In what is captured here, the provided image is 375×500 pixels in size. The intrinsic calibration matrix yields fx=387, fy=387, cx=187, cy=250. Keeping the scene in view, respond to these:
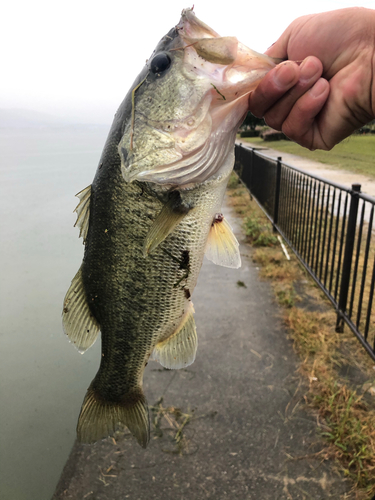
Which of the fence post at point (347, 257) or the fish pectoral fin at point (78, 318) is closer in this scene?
the fish pectoral fin at point (78, 318)

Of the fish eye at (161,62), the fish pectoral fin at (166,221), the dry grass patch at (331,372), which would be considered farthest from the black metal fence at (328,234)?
the fish eye at (161,62)

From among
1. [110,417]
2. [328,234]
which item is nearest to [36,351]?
[110,417]

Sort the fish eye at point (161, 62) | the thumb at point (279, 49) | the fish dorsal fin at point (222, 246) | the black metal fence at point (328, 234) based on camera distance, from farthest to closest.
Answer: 1. the black metal fence at point (328, 234)
2. the fish dorsal fin at point (222, 246)
3. the thumb at point (279, 49)
4. the fish eye at point (161, 62)

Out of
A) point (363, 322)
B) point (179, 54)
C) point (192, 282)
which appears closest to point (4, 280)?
point (192, 282)

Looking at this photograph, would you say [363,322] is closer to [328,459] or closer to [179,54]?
[328,459]

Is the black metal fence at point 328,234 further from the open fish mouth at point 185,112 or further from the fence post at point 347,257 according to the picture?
the open fish mouth at point 185,112

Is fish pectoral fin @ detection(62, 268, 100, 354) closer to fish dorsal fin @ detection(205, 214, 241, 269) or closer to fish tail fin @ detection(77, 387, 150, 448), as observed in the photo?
fish tail fin @ detection(77, 387, 150, 448)

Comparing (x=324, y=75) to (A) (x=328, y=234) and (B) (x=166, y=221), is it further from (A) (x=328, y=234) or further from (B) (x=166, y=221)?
(A) (x=328, y=234)

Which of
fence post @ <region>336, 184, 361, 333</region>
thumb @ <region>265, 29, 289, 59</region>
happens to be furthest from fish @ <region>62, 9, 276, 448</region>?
fence post @ <region>336, 184, 361, 333</region>

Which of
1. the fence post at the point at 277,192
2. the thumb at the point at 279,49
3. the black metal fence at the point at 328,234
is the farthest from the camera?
the fence post at the point at 277,192
